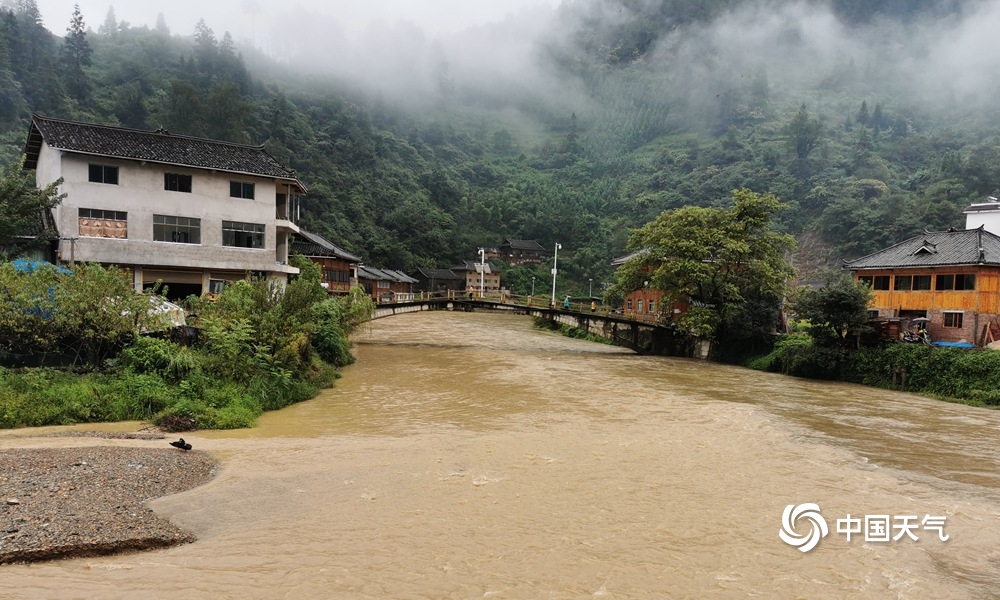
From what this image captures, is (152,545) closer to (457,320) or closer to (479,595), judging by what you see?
(479,595)

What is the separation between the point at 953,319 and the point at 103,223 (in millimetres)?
37707

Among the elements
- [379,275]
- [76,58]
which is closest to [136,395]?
[379,275]

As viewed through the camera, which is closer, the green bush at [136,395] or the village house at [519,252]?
Result: the green bush at [136,395]

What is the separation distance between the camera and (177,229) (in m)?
25.7

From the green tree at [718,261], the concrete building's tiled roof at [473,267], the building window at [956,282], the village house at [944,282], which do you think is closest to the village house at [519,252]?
the concrete building's tiled roof at [473,267]

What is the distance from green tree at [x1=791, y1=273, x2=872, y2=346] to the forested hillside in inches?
1971

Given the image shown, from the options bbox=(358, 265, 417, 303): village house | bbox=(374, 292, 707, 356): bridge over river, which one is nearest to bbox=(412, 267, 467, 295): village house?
bbox=(358, 265, 417, 303): village house

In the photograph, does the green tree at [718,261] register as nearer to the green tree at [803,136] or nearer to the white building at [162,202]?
the white building at [162,202]

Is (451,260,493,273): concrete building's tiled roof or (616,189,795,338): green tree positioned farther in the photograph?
(451,260,493,273): concrete building's tiled roof

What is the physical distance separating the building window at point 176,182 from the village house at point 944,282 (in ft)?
102

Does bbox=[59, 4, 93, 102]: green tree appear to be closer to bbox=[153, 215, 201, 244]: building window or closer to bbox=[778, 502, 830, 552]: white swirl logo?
bbox=[153, 215, 201, 244]: building window

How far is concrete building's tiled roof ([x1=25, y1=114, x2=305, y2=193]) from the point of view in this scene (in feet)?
79.0

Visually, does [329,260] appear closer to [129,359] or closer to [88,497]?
[129,359]

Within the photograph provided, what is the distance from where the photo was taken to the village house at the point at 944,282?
85.7 feet
